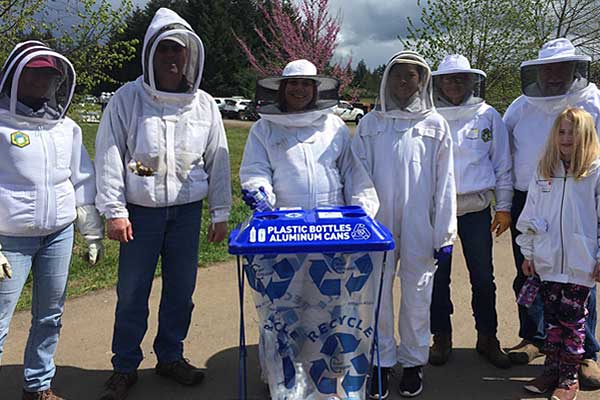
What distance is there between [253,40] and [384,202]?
39948 mm

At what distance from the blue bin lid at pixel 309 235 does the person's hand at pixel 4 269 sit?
122cm

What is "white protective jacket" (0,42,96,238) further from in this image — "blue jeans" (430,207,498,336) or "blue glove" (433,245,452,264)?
"blue jeans" (430,207,498,336)

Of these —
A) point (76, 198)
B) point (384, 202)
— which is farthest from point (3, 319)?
point (384, 202)

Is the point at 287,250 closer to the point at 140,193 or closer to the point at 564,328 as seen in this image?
the point at 140,193

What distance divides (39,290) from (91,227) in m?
0.44

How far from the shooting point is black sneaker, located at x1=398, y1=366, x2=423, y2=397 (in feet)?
11.0

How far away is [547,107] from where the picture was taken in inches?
138

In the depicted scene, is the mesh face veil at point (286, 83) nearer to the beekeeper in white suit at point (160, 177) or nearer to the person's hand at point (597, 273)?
the beekeeper in white suit at point (160, 177)

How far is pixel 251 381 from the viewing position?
11.5 feet

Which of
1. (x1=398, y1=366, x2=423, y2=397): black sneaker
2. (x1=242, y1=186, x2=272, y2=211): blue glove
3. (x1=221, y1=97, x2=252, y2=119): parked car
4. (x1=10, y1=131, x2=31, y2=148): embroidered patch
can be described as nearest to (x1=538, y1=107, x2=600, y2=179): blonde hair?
(x1=398, y1=366, x2=423, y2=397): black sneaker

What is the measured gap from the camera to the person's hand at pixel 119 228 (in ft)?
9.72

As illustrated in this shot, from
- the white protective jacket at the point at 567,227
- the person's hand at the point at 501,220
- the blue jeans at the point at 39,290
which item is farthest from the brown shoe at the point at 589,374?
the blue jeans at the point at 39,290

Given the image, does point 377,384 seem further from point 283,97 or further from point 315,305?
point 283,97

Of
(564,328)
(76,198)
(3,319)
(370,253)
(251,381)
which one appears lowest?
(251,381)
